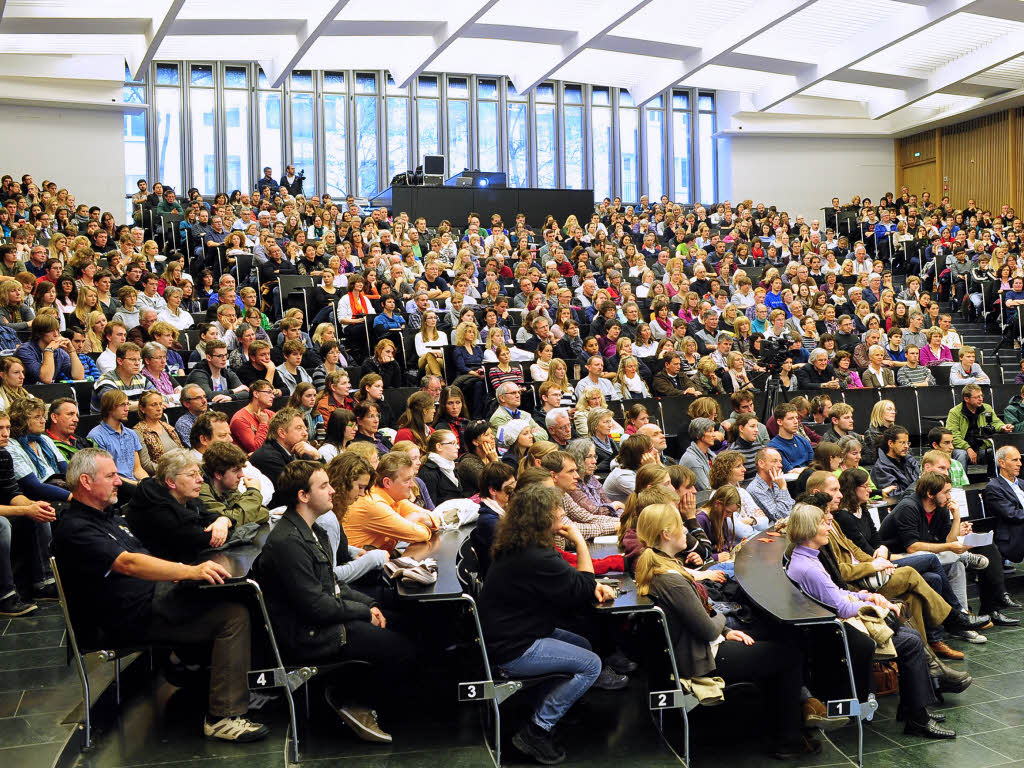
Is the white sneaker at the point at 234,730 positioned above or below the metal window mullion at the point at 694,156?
below

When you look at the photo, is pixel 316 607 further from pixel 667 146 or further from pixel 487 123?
pixel 667 146

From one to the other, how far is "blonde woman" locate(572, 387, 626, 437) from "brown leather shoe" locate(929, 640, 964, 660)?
3.09 m

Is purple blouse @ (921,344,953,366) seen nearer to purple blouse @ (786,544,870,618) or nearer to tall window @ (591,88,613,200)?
purple blouse @ (786,544,870,618)

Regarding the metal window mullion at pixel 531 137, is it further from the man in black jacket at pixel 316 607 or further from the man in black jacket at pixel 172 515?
the man in black jacket at pixel 316 607

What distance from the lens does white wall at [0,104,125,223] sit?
1897 centimetres

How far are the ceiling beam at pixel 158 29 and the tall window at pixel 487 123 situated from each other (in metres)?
8.78

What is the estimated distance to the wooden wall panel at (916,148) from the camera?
78.7 feet

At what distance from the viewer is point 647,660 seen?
436cm

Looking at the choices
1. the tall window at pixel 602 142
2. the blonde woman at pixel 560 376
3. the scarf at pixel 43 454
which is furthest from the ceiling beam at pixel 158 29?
the tall window at pixel 602 142

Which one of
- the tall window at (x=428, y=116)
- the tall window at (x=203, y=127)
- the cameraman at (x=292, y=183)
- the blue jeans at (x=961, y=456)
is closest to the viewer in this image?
the blue jeans at (x=961, y=456)

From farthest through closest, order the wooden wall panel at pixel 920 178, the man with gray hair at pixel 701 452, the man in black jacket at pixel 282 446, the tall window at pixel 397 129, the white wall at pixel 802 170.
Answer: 1. the white wall at pixel 802 170
2. the wooden wall panel at pixel 920 178
3. the tall window at pixel 397 129
4. the man with gray hair at pixel 701 452
5. the man in black jacket at pixel 282 446

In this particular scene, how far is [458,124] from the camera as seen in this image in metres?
23.6

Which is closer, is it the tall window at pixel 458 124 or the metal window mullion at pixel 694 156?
the tall window at pixel 458 124

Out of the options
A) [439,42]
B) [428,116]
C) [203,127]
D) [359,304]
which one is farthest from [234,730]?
[428,116]
